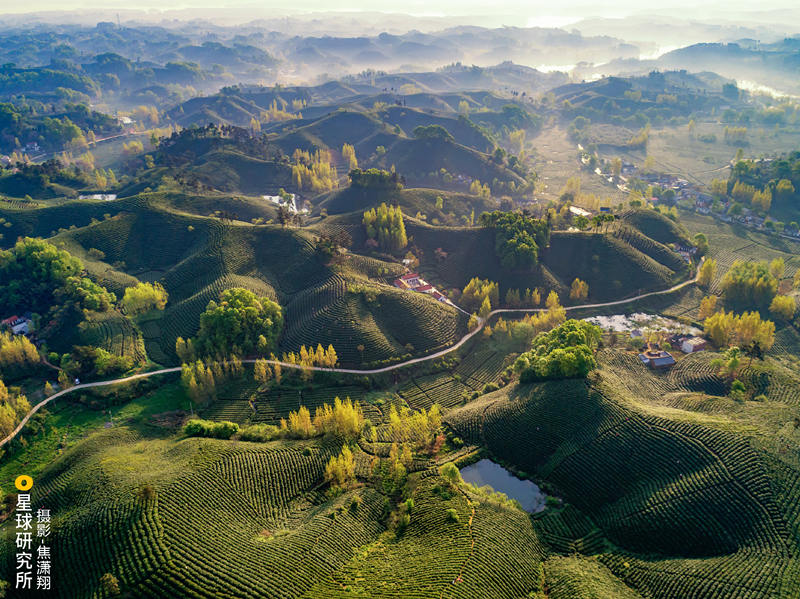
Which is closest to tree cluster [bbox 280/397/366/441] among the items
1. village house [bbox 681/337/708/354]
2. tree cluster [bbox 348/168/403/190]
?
village house [bbox 681/337/708/354]

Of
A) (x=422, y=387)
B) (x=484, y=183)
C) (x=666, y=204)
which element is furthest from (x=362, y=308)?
(x=666, y=204)

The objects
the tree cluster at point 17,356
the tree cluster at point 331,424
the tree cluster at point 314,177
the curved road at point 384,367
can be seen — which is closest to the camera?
the tree cluster at point 331,424

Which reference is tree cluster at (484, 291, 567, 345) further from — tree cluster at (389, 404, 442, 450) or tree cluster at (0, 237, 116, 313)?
tree cluster at (0, 237, 116, 313)

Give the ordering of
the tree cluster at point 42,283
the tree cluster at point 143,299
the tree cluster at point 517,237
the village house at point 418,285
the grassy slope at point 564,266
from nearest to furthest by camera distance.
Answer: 1. the tree cluster at point 42,283
2. the tree cluster at point 143,299
3. the village house at point 418,285
4. the tree cluster at point 517,237
5. the grassy slope at point 564,266

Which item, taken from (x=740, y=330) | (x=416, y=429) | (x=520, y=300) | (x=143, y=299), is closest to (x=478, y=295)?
(x=520, y=300)

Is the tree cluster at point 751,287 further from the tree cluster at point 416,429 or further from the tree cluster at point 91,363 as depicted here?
the tree cluster at point 91,363

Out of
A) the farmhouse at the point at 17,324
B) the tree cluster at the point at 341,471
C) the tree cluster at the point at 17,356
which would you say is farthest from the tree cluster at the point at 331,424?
the farmhouse at the point at 17,324
